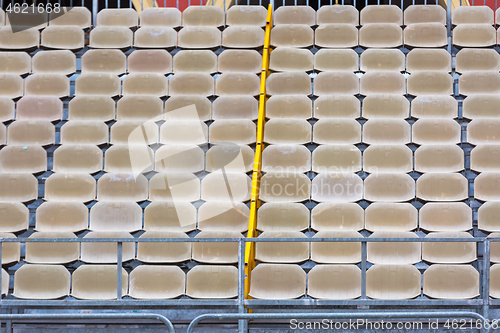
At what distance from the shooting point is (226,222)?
2576 millimetres

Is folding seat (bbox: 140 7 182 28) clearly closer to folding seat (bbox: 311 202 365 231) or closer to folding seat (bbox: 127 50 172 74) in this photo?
folding seat (bbox: 127 50 172 74)

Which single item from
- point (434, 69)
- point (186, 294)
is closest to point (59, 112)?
point (186, 294)

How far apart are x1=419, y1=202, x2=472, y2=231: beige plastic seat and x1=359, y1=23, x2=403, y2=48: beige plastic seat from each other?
1172 mm

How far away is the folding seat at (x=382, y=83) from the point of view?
3020mm

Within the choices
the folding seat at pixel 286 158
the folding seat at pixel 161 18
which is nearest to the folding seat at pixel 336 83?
the folding seat at pixel 286 158

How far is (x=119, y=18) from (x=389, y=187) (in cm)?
208

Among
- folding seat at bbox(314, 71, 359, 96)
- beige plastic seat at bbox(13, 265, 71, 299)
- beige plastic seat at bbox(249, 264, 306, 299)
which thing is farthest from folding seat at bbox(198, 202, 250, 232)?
folding seat at bbox(314, 71, 359, 96)

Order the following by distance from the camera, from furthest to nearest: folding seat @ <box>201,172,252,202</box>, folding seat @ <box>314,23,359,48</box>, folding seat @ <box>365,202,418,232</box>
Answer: folding seat @ <box>314,23,359,48</box> < folding seat @ <box>201,172,252,202</box> < folding seat @ <box>365,202,418,232</box>

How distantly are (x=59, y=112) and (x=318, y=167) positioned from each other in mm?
1545

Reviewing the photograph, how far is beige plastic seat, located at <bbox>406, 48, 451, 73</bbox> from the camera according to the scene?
3105mm

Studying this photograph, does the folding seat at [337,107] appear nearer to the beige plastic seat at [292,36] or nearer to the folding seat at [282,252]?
the beige plastic seat at [292,36]

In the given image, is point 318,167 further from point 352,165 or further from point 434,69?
point 434,69

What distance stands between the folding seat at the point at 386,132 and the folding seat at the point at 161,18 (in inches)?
57.6

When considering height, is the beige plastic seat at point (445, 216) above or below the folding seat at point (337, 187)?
below
